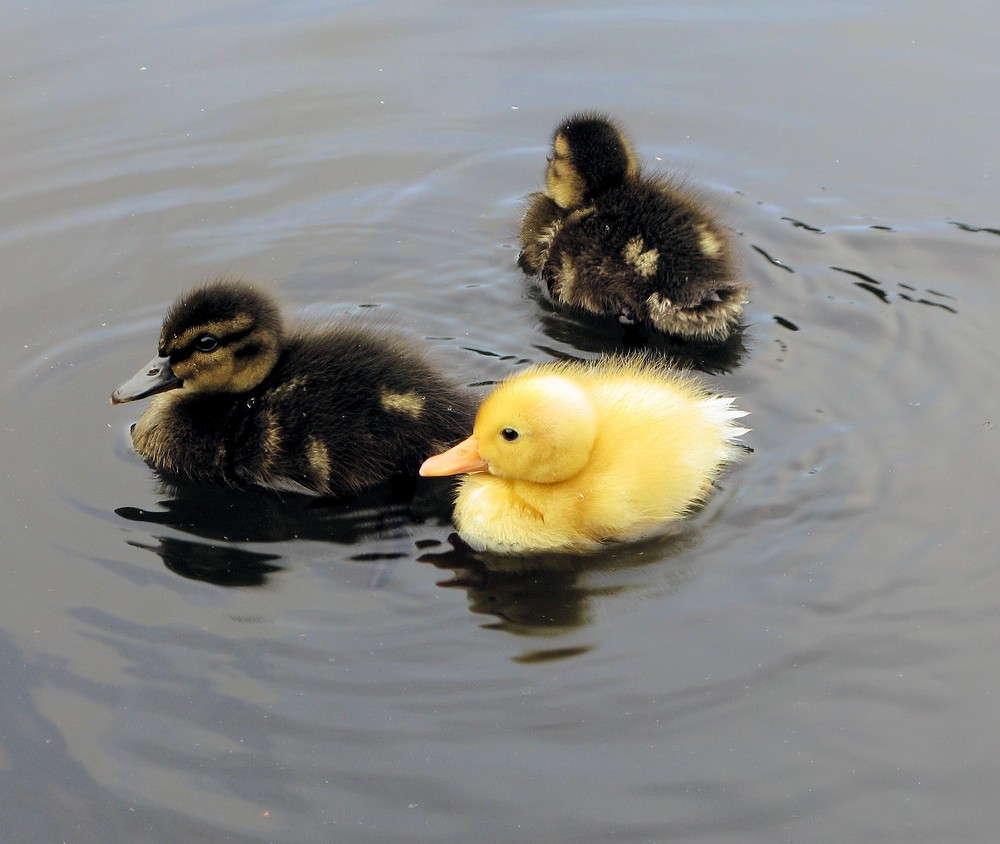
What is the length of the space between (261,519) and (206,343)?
1.83 ft

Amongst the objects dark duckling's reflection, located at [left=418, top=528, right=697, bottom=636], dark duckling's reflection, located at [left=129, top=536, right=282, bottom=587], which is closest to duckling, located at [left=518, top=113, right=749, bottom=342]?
dark duckling's reflection, located at [left=418, top=528, right=697, bottom=636]

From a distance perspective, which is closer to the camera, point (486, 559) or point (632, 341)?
point (486, 559)

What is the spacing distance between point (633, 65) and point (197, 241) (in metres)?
2.67

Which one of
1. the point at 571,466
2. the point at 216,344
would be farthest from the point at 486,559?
the point at 216,344

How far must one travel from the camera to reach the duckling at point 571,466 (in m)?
3.53

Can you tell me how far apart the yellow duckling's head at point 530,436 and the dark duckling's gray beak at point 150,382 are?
896 mm

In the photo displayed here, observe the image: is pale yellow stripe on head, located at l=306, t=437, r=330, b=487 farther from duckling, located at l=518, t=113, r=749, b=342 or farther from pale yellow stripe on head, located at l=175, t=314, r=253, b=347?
duckling, located at l=518, t=113, r=749, b=342

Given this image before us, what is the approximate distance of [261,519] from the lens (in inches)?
150

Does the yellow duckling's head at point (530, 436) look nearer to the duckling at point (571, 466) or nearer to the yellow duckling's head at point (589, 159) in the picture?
the duckling at point (571, 466)

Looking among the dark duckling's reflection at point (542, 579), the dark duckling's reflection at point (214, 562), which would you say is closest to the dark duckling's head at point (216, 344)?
the dark duckling's reflection at point (214, 562)

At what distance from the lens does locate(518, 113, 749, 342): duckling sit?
14.9 feet

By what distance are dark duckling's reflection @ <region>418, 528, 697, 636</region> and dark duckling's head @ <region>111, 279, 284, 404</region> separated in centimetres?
83

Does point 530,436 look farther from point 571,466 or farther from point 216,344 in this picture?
point 216,344

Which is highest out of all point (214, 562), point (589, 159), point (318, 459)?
point (589, 159)
